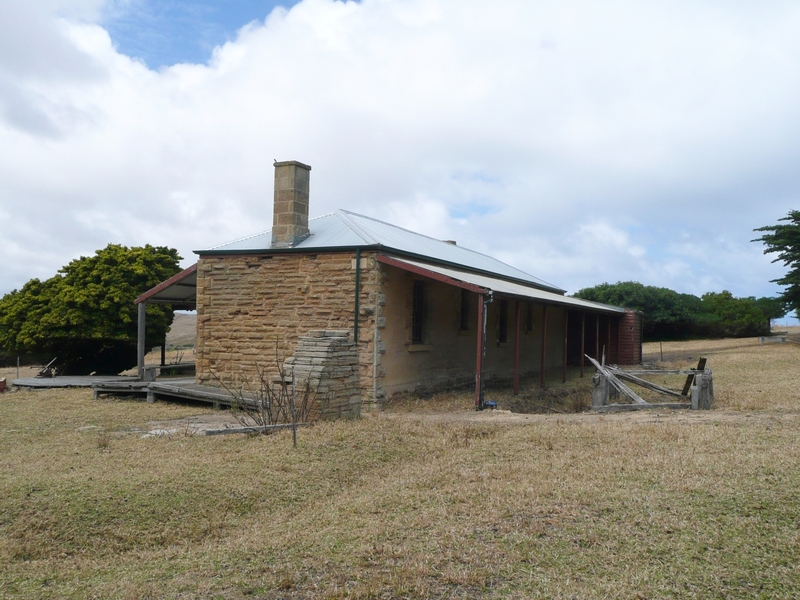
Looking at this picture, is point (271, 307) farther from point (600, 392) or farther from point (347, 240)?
point (600, 392)

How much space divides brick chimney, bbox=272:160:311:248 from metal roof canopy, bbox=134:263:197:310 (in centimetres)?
244

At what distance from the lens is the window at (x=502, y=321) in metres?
19.5

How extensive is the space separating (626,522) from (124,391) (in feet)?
42.8

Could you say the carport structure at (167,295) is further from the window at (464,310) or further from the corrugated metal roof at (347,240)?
the window at (464,310)

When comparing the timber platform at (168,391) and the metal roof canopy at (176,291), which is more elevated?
the metal roof canopy at (176,291)

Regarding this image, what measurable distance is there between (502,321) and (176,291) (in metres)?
8.91

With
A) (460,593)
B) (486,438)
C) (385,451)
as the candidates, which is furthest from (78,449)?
(460,593)

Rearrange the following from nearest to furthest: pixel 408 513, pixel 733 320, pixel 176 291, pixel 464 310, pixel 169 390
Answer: pixel 408 513 → pixel 169 390 → pixel 464 310 → pixel 176 291 → pixel 733 320

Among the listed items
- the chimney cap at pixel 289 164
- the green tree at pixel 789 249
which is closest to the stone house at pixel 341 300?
the chimney cap at pixel 289 164

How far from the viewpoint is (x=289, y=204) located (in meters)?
14.9

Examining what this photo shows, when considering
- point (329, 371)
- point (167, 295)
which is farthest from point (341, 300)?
point (167, 295)

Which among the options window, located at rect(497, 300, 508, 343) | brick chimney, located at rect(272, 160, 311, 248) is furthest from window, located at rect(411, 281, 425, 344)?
window, located at rect(497, 300, 508, 343)

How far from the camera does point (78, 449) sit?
8648mm

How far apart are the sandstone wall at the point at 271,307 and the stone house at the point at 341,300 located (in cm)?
2
